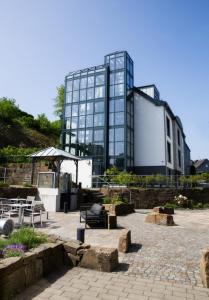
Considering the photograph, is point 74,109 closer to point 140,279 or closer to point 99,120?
point 99,120

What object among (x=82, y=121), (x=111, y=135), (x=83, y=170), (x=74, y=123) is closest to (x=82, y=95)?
(x=82, y=121)

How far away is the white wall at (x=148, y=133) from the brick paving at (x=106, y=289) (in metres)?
24.2

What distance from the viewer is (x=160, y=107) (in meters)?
29.5

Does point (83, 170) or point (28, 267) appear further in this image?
point (83, 170)

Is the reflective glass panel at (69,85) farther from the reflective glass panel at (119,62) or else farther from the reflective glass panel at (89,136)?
the reflective glass panel at (89,136)

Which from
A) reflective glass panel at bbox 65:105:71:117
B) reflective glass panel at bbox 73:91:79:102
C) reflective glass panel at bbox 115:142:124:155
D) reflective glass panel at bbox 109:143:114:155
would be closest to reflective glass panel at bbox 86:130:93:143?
reflective glass panel at bbox 109:143:114:155

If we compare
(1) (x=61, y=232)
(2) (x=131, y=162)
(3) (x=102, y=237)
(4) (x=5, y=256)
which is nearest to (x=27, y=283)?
(4) (x=5, y=256)

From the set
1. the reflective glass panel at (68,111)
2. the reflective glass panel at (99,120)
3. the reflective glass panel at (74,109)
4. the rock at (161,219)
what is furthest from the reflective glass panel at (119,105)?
the rock at (161,219)

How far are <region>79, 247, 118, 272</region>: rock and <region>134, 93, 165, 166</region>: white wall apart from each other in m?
23.7

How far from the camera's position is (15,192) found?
50.9 ft

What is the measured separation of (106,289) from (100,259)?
924 mm

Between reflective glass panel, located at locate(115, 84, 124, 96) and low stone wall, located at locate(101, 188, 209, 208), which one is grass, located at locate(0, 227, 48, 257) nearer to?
low stone wall, located at locate(101, 188, 209, 208)

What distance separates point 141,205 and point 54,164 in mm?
7531

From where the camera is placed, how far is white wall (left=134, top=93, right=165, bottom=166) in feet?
93.8
